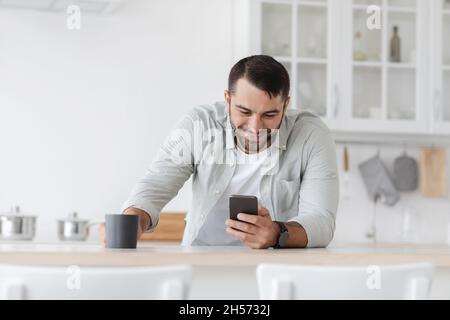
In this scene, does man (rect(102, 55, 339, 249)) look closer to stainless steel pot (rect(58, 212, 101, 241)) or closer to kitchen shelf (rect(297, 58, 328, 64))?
stainless steel pot (rect(58, 212, 101, 241))

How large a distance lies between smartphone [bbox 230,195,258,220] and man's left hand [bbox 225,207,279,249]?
0.06 feet

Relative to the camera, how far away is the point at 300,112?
2736 millimetres

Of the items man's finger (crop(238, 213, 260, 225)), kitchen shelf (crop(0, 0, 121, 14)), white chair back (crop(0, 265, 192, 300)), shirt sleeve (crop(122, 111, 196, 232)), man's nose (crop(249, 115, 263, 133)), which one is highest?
kitchen shelf (crop(0, 0, 121, 14))

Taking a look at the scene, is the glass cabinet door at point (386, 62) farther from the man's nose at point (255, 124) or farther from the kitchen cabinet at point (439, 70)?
the man's nose at point (255, 124)

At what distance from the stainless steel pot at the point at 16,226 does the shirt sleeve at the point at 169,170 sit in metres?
1.35

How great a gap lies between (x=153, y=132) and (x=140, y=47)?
1.48 feet

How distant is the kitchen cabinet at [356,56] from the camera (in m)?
4.16

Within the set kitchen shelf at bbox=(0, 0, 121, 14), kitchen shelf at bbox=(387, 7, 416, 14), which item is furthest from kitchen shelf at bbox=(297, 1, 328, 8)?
kitchen shelf at bbox=(0, 0, 121, 14)

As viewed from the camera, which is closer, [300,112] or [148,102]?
[300,112]

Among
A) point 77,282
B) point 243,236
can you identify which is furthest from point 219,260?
point 77,282

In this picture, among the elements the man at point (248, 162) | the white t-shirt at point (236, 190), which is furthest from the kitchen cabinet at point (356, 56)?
the white t-shirt at point (236, 190)

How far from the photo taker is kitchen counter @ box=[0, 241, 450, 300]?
1870 millimetres
